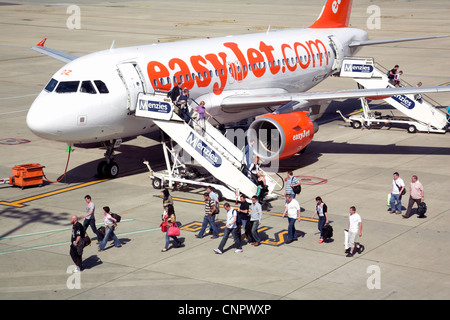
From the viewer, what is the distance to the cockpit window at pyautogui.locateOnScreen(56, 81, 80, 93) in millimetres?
28281

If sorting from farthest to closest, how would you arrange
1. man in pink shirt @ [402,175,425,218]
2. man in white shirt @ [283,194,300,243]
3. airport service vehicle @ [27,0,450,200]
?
airport service vehicle @ [27,0,450,200], man in pink shirt @ [402,175,425,218], man in white shirt @ [283,194,300,243]

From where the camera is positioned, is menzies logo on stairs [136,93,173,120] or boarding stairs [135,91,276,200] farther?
menzies logo on stairs [136,93,173,120]

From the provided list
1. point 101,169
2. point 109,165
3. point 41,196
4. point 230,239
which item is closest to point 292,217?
A: point 230,239

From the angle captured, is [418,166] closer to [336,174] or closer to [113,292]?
[336,174]

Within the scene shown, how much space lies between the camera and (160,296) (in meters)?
18.9

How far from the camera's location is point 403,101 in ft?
130

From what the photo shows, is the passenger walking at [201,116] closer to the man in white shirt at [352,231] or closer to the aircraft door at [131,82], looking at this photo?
the aircraft door at [131,82]

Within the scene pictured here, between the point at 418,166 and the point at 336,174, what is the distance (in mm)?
4068

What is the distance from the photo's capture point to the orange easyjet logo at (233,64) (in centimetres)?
3072

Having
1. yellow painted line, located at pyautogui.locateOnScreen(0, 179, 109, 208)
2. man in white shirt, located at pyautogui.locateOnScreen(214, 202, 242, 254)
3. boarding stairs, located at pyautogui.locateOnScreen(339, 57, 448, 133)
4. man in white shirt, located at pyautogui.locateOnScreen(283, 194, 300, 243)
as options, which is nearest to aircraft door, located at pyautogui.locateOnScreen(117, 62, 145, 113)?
yellow painted line, located at pyautogui.locateOnScreen(0, 179, 109, 208)

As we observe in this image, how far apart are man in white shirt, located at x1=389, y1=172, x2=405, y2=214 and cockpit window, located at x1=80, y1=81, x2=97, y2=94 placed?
40.3 ft

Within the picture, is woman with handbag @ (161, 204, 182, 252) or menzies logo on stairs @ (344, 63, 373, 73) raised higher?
menzies logo on stairs @ (344, 63, 373, 73)

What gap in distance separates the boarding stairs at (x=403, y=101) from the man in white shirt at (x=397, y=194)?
14415mm

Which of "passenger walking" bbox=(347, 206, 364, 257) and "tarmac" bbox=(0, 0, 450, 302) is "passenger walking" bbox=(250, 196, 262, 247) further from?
"passenger walking" bbox=(347, 206, 364, 257)
